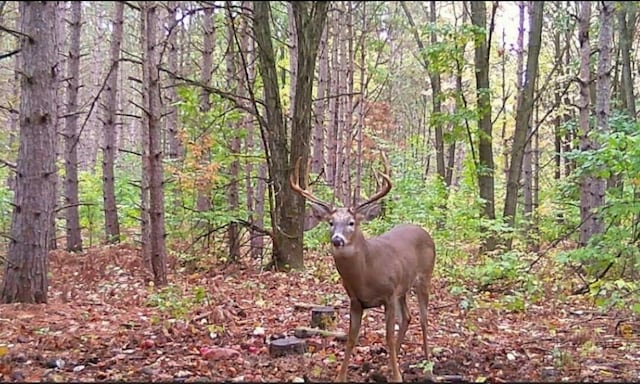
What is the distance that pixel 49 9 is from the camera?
649 centimetres

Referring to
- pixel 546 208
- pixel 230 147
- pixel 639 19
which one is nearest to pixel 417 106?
pixel 546 208

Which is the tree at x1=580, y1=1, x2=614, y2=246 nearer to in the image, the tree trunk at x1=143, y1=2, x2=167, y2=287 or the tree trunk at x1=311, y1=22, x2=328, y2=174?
the tree trunk at x1=143, y1=2, x2=167, y2=287

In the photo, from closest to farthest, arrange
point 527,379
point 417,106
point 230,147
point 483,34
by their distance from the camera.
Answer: point 527,379 → point 483,34 → point 230,147 → point 417,106

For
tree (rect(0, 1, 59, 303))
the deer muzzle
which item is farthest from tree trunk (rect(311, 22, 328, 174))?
the deer muzzle

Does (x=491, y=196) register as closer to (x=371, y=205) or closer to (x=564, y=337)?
(x=564, y=337)

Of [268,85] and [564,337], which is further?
[268,85]

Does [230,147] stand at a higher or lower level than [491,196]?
higher

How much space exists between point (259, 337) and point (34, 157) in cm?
279

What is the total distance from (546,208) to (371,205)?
42.4 feet

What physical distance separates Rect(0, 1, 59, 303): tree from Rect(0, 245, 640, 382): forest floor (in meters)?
0.36

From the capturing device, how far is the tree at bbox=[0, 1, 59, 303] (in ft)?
21.1

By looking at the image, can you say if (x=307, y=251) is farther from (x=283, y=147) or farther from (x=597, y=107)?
(x=597, y=107)

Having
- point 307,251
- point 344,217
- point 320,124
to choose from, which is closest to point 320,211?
point 344,217

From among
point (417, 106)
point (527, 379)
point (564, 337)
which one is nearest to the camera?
point (527, 379)
